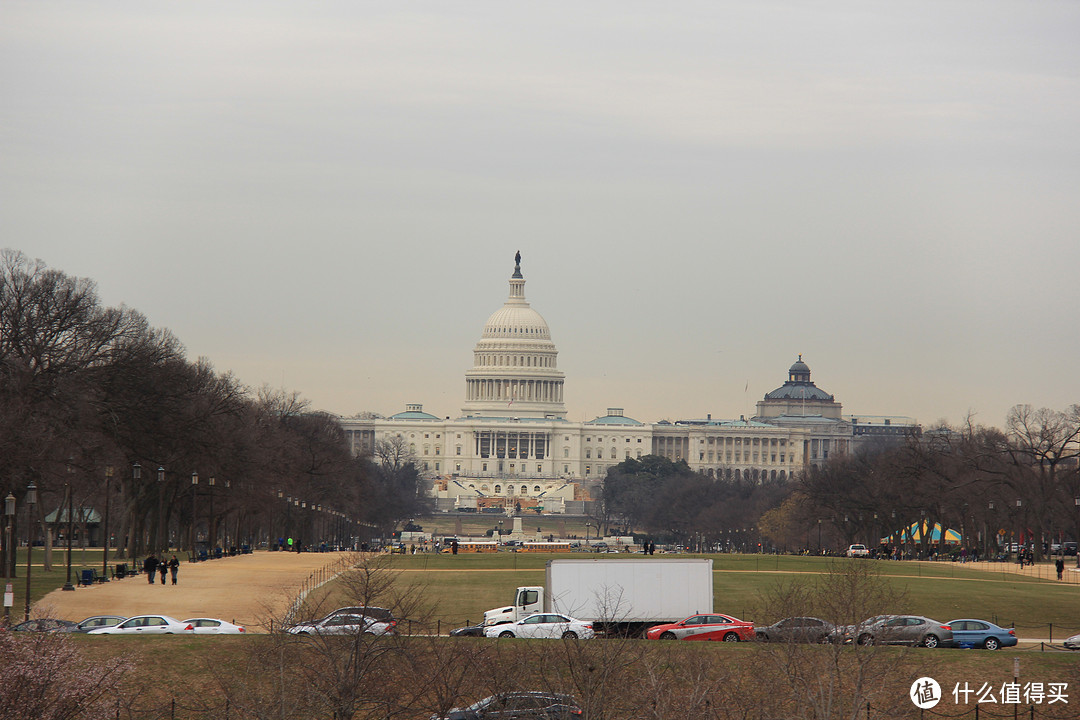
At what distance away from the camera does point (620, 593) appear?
45281 millimetres

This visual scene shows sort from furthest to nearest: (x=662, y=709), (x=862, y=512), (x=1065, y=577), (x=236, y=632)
Answer: (x=862, y=512), (x=1065, y=577), (x=236, y=632), (x=662, y=709)

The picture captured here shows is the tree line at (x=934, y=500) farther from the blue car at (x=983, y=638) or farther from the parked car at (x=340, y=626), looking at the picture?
the parked car at (x=340, y=626)

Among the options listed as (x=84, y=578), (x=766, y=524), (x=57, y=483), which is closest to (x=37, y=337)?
(x=57, y=483)

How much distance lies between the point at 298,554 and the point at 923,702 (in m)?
56.7

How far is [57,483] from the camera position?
195 feet

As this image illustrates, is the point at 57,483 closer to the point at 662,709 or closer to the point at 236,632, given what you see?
the point at 236,632

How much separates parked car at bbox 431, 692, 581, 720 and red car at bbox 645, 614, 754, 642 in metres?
11.8

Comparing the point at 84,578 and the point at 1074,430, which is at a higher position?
the point at 1074,430

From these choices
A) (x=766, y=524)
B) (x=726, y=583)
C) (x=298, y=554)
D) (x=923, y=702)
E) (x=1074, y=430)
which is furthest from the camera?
(x=766, y=524)

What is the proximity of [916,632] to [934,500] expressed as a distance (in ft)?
186

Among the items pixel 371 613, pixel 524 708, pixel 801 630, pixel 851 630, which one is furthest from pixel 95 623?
pixel 851 630

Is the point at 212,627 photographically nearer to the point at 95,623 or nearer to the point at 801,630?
the point at 95,623

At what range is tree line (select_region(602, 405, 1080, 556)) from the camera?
93.4m

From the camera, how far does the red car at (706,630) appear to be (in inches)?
1676
